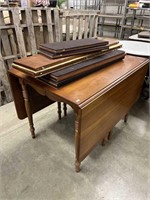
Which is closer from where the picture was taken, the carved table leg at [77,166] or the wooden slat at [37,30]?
the carved table leg at [77,166]

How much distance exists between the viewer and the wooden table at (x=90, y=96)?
0.90 m

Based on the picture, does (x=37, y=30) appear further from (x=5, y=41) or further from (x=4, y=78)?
(x=4, y=78)

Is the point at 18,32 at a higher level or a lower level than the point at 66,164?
higher

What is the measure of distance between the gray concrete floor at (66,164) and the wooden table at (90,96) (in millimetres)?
166

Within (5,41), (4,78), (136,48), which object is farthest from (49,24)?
(136,48)

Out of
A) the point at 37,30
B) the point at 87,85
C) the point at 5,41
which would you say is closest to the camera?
the point at 87,85

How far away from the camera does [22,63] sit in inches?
38.2

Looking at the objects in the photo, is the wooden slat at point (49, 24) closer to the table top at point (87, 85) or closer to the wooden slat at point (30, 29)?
the wooden slat at point (30, 29)

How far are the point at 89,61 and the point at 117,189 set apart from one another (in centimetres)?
97

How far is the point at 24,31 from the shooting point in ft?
6.31

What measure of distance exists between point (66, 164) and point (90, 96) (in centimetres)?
73

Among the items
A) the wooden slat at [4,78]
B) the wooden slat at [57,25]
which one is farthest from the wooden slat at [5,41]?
the wooden slat at [57,25]

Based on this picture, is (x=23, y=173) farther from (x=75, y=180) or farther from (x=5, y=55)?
(x=5, y=55)

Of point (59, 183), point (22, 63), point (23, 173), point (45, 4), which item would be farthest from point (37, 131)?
point (45, 4)
